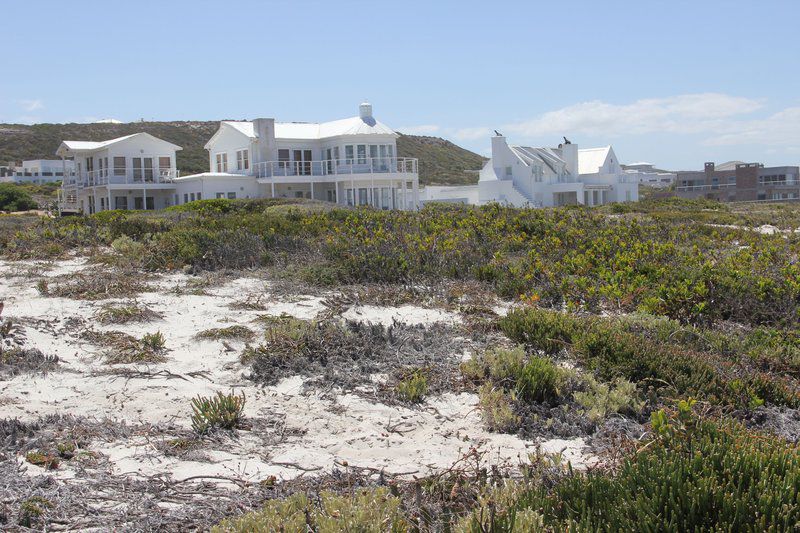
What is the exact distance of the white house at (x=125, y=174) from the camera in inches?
1741

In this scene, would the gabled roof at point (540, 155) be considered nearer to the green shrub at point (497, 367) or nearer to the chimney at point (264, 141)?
the chimney at point (264, 141)

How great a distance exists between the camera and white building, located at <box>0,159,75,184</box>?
2891 inches

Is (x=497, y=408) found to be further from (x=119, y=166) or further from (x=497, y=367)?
(x=119, y=166)

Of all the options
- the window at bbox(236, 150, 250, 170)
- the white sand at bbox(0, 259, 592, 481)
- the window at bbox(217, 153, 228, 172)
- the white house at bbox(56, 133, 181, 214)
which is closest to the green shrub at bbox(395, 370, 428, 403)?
the white sand at bbox(0, 259, 592, 481)

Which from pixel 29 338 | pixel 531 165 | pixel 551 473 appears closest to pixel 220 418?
pixel 551 473

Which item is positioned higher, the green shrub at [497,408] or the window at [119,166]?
the window at [119,166]

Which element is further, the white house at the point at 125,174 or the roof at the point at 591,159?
the roof at the point at 591,159

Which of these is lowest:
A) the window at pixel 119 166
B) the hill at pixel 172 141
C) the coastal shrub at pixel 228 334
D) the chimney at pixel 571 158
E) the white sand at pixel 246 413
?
the white sand at pixel 246 413

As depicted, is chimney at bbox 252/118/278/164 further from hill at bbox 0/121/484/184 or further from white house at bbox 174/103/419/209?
hill at bbox 0/121/484/184

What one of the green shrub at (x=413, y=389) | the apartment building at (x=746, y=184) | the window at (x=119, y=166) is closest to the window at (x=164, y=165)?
the window at (x=119, y=166)

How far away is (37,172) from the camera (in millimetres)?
75562

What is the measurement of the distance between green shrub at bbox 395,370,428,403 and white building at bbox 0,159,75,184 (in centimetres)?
7457

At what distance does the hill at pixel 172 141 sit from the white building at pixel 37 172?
6310mm

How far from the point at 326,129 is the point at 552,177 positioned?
19.7 metres
